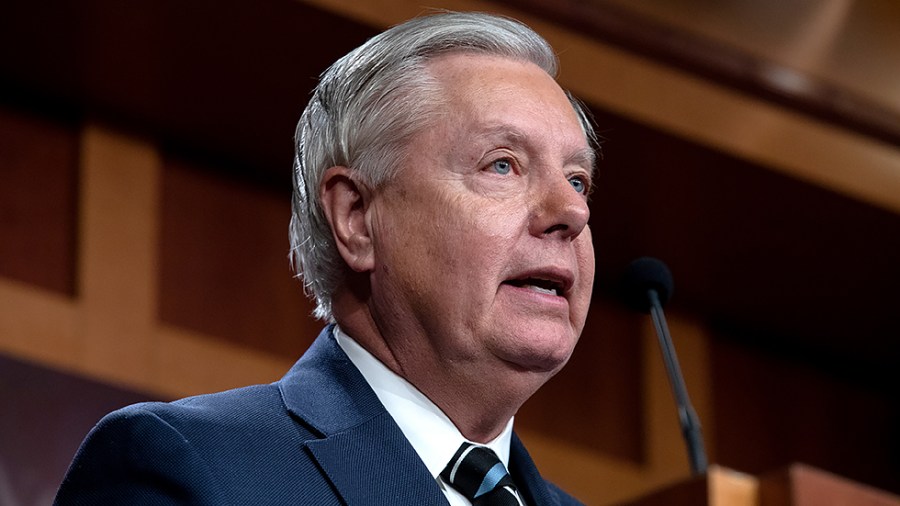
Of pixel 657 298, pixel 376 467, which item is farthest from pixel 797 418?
pixel 376 467

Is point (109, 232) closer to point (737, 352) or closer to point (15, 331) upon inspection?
point (15, 331)

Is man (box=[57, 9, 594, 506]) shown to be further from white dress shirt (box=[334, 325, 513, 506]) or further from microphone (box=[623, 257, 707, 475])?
microphone (box=[623, 257, 707, 475])

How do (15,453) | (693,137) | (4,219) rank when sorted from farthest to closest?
1. (693,137)
2. (4,219)
3. (15,453)

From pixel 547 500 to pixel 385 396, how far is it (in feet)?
0.91

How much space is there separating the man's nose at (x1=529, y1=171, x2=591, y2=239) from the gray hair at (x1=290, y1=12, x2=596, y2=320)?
18 cm

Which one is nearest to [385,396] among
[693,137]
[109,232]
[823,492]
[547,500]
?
[547,500]

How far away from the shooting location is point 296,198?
2.19 meters

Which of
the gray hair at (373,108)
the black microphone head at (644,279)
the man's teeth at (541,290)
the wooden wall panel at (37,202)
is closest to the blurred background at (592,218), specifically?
the wooden wall panel at (37,202)

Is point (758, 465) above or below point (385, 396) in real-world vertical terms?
below

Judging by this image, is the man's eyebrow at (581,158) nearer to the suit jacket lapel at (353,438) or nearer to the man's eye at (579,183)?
the man's eye at (579,183)

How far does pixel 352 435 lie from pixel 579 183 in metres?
0.52

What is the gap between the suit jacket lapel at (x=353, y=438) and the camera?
175 centimetres

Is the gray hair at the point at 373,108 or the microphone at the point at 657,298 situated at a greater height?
the gray hair at the point at 373,108

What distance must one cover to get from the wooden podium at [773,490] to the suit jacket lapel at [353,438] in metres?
0.59
